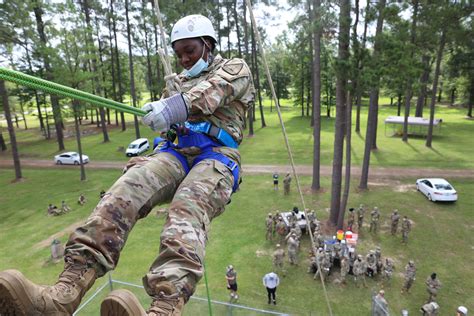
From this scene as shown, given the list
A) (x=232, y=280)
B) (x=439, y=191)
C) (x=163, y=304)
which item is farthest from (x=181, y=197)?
(x=439, y=191)

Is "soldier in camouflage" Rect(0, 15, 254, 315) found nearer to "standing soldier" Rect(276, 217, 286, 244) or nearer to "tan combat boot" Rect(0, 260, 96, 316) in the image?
"tan combat boot" Rect(0, 260, 96, 316)

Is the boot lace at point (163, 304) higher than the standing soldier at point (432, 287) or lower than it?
higher

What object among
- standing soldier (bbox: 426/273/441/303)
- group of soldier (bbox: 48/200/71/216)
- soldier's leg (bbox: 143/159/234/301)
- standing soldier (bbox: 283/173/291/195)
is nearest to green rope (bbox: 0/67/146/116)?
soldier's leg (bbox: 143/159/234/301)

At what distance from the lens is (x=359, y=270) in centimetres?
1019

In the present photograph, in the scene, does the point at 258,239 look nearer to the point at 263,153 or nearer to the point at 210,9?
the point at 263,153

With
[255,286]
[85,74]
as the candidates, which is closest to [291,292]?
[255,286]

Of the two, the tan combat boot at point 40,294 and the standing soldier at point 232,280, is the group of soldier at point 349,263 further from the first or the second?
the tan combat boot at point 40,294

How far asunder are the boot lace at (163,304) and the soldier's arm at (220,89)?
162 cm

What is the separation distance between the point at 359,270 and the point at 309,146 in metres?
19.1

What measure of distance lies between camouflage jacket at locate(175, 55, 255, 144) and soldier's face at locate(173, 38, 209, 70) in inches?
7.0

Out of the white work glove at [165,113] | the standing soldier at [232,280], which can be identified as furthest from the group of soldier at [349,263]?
the white work glove at [165,113]

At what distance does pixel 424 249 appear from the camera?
40.5 ft

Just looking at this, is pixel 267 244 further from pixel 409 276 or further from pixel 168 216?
pixel 168 216

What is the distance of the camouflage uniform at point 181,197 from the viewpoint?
8.55 feet
